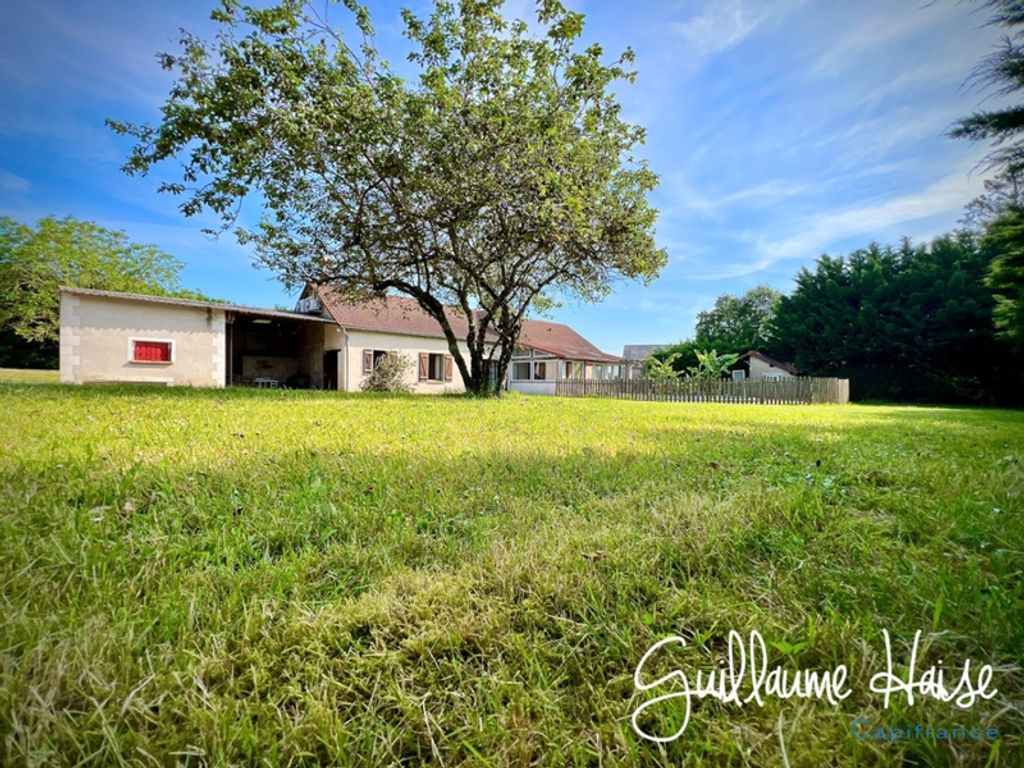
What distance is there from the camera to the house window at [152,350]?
14.8 meters

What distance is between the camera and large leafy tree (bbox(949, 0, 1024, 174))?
14.6 feet

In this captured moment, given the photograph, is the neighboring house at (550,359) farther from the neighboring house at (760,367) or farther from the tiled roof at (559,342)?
the neighboring house at (760,367)

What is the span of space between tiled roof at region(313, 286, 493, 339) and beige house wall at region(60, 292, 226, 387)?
4.36 m

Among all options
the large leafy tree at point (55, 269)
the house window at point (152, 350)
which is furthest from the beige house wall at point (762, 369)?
the large leafy tree at point (55, 269)

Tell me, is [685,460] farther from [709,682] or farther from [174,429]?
[174,429]

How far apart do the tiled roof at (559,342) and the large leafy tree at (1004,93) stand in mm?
23130

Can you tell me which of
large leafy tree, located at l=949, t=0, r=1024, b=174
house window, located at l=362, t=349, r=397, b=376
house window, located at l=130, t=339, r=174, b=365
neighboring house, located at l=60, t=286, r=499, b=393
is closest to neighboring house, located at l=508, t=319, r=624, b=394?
neighboring house, located at l=60, t=286, r=499, b=393

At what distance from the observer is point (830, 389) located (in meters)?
19.2

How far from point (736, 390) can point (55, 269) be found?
4167cm

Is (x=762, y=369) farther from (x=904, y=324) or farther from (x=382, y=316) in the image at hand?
(x=382, y=316)

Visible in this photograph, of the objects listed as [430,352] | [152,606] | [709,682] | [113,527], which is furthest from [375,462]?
[430,352]

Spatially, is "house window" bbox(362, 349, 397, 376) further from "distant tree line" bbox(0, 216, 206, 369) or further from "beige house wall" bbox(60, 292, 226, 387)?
"distant tree line" bbox(0, 216, 206, 369)

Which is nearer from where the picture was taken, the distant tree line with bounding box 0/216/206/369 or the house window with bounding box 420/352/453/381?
the house window with bounding box 420/352/453/381

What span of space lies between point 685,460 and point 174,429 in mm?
4837
